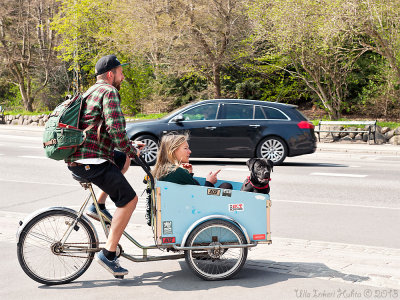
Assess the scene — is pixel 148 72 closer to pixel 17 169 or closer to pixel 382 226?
pixel 17 169

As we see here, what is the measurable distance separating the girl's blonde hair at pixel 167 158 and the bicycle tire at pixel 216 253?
557mm

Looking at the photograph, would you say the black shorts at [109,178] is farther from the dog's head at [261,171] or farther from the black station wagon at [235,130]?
the black station wagon at [235,130]

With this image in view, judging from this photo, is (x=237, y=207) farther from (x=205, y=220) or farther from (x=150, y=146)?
(x=150, y=146)

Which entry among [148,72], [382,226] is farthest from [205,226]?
[148,72]

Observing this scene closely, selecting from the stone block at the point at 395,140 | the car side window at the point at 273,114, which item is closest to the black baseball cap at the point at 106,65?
the car side window at the point at 273,114

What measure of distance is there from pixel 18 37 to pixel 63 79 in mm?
5980

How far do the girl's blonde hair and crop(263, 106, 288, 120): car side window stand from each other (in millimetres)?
9244

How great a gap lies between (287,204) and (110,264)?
15.1 ft

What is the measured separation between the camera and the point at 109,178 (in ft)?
14.6

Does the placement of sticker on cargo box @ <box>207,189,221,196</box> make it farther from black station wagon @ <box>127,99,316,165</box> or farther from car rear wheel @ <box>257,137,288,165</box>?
car rear wheel @ <box>257,137,288,165</box>

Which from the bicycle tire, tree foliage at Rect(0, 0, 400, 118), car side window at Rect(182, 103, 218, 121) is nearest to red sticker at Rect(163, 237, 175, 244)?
the bicycle tire

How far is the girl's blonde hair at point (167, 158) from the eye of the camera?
15.8ft

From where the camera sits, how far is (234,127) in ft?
45.1

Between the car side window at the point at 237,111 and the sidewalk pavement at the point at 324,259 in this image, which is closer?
the sidewalk pavement at the point at 324,259
